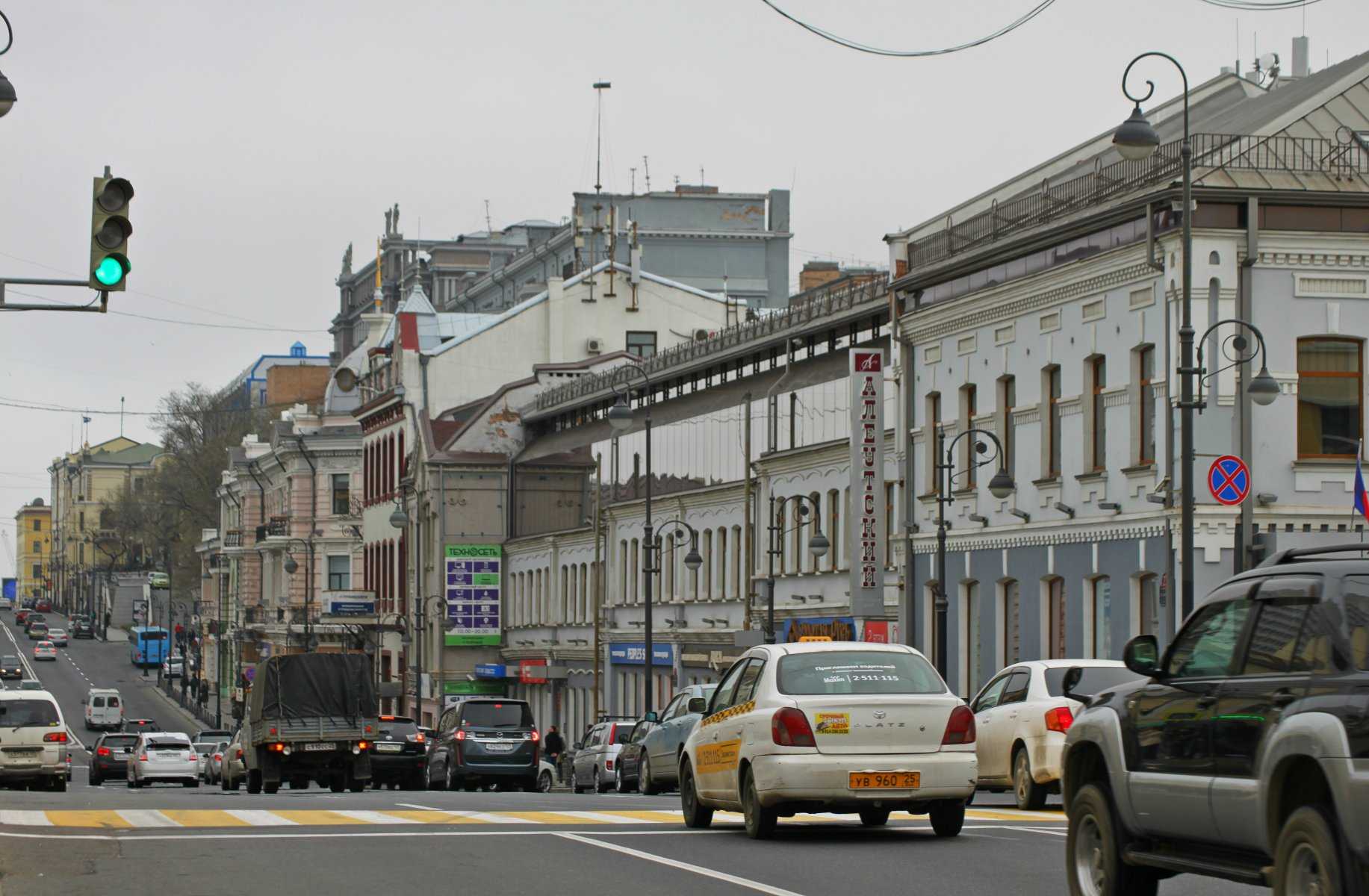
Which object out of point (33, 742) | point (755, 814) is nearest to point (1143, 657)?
point (755, 814)

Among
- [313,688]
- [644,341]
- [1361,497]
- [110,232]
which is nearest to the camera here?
[110,232]

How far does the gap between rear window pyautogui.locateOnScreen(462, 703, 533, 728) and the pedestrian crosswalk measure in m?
19.7

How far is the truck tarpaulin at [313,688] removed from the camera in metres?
38.1


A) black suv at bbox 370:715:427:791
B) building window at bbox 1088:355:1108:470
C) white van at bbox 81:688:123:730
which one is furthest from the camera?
white van at bbox 81:688:123:730

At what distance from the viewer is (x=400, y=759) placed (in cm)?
4238

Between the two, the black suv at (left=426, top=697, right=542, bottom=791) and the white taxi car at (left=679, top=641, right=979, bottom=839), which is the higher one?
the white taxi car at (left=679, top=641, right=979, bottom=839)

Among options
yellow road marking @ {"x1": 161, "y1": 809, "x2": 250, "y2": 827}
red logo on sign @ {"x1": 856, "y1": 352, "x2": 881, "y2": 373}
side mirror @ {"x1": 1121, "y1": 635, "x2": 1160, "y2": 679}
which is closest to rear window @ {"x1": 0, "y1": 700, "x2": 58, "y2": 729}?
yellow road marking @ {"x1": 161, "y1": 809, "x2": 250, "y2": 827}

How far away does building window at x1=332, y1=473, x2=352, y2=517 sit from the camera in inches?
3986

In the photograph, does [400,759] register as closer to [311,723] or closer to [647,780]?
[311,723]

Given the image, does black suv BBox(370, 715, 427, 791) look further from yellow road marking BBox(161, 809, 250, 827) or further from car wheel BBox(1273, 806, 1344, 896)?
car wheel BBox(1273, 806, 1344, 896)

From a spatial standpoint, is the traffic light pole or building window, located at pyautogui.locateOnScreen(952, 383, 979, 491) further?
building window, located at pyautogui.locateOnScreen(952, 383, 979, 491)

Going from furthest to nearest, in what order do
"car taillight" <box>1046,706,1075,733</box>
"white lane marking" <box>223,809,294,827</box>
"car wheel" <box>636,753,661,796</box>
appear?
"car wheel" <box>636,753,661,796</box> < "car taillight" <box>1046,706,1075,733</box> < "white lane marking" <box>223,809,294,827</box>

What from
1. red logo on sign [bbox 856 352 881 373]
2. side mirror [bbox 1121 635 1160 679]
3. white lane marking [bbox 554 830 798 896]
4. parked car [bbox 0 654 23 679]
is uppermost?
red logo on sign [bbox 856 352 881 373]

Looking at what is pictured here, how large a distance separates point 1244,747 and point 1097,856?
1999 millimetres
